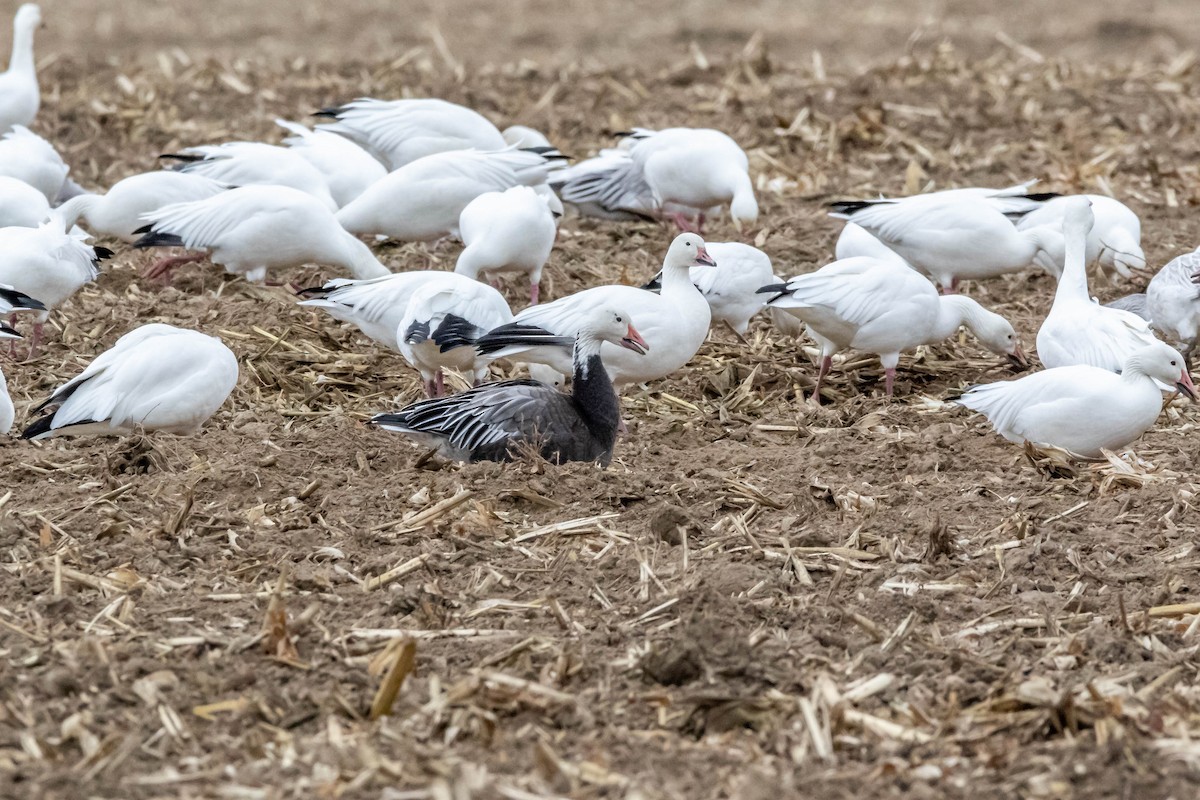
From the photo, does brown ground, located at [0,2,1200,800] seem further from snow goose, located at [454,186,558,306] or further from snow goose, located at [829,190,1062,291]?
snow goose, located at [454,186,558,306]

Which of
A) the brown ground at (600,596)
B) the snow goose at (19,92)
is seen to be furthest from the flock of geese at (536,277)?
the snow goose at (19,92)

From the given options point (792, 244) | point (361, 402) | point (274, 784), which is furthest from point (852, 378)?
point (274, 784)

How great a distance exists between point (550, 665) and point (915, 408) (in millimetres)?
3236

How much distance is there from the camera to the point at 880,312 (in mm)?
7215

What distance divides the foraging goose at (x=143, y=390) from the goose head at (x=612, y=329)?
153cm

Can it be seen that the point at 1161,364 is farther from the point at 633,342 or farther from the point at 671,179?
the point at 671,179

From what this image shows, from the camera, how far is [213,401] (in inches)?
259

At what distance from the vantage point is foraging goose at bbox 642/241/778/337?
25.4ft

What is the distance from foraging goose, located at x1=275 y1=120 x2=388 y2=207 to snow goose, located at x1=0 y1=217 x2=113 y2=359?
7.05 ft

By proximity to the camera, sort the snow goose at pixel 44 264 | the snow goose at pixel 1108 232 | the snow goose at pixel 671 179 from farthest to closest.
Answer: the snow goose at pixel 671 179, the snow goose at pixel 1108 232, the snow goose at pixel 44 264

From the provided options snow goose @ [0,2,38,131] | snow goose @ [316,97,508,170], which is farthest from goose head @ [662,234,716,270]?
snow goose @ [0,2,38,131]

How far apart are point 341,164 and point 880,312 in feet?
13.4

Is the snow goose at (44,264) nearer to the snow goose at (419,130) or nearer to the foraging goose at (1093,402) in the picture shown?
the snow goose at (419,130)

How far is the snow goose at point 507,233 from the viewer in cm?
805
